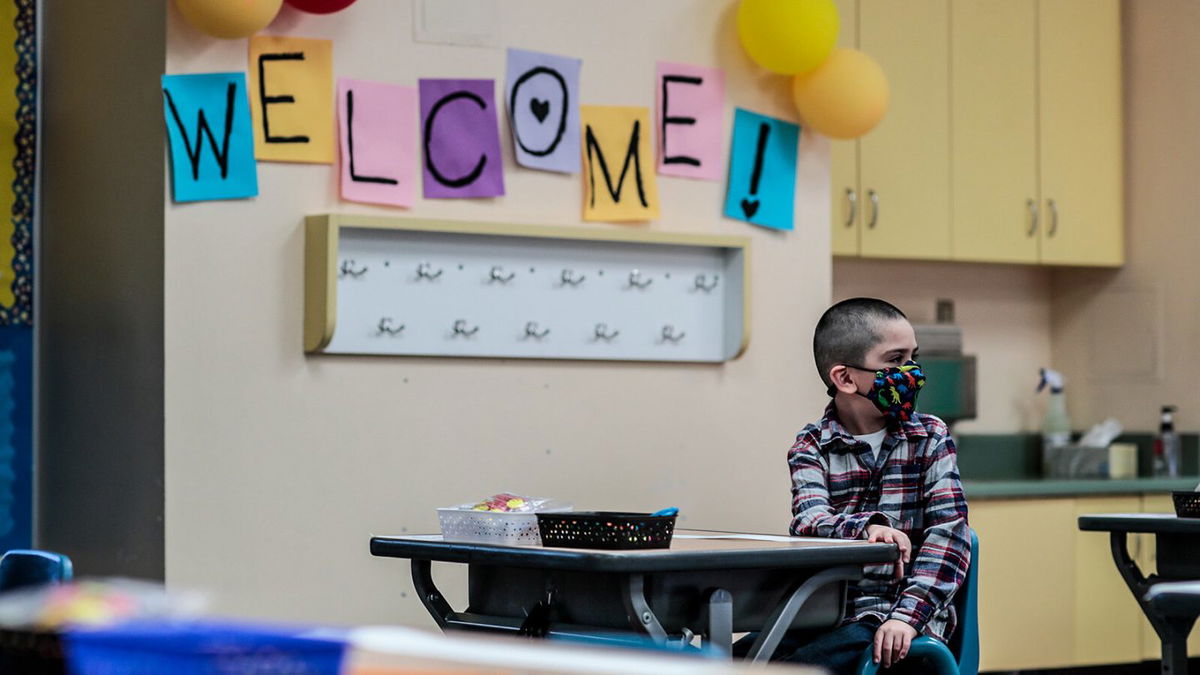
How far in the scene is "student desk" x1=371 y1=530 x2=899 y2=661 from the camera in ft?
7.03

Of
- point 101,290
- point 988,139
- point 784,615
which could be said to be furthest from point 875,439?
point 988,139

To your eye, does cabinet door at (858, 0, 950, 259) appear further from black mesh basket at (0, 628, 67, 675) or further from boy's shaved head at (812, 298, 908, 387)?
black mesh basket at (0, 628, 67, 675)

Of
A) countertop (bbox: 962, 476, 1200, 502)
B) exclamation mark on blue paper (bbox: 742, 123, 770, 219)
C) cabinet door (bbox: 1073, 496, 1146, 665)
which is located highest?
exclamation mark on blue paper (bbox: 742, 123, 770, 219)

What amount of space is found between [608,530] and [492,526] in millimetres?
285

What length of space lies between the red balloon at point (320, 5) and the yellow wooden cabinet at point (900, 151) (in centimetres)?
203

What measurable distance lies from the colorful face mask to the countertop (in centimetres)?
179

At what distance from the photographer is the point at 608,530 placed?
2215mm

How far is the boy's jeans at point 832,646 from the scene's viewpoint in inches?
99.0

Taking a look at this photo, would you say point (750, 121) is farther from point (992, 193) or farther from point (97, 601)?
point (97, 601)

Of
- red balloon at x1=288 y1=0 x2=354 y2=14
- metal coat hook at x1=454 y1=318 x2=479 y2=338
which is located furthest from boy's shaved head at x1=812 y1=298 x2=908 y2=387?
red balloon at x1=288 y1=0 x2=354 y2=14

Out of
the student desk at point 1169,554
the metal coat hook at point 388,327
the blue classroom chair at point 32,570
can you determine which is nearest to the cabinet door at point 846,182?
the student desk at point 1169,554

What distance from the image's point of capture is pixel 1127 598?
467cm

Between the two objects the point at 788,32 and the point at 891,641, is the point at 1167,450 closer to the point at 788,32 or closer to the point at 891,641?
the point at 788,32

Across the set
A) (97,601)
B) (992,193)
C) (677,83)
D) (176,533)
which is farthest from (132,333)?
(992,193)
